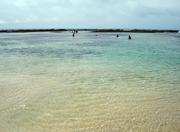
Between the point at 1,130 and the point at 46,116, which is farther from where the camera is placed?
the point at 46,116

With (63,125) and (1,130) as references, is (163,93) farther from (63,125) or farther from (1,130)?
(1,130)

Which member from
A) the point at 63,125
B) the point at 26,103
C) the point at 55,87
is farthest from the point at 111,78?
the point at 63,125

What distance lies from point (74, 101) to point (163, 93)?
127 inches

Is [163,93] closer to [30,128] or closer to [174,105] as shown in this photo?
[174,105]

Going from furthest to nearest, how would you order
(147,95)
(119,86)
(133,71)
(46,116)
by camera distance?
(133,71) → (119,86) → (147,95) → (46,116)

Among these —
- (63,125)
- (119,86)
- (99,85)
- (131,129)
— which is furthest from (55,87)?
(131,129)

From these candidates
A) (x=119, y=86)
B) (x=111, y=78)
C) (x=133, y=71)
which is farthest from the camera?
(x=133, y=71)

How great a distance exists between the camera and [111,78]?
13.6 meters

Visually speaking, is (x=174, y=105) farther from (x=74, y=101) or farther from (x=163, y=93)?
(x=74, y=101)

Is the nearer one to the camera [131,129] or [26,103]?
[131,129]

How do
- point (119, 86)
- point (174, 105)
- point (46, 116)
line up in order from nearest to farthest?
point (46, 116)
point (174, 105)
point (119, 86)

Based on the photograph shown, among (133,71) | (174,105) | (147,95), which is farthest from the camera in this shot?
(133,71)

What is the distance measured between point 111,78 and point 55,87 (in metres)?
3.00

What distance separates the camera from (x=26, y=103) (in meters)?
9.30
